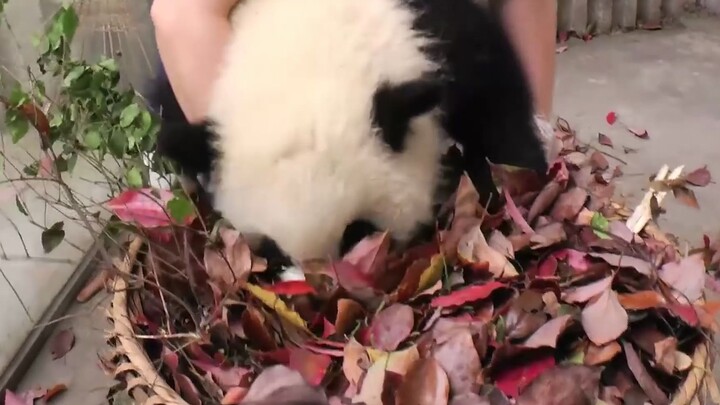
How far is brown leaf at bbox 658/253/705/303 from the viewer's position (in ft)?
2.60

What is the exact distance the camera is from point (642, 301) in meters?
0.77

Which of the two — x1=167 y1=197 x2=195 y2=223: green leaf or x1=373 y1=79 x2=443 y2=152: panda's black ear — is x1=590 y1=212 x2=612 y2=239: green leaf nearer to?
x1=373 y1=79 x2=443 y2=152: panda's black ear

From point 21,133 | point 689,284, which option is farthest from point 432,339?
point 21,133

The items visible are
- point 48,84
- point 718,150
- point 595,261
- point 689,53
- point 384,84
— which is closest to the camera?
point 384,84

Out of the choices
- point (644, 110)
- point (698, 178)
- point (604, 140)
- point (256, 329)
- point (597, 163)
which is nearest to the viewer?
point (256, 329)

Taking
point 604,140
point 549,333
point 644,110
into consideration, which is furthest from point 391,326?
point 644,110

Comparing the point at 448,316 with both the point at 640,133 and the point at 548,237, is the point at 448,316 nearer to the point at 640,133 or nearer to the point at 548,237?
the point at 548,237

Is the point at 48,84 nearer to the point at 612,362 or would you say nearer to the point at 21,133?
the point at 21,133

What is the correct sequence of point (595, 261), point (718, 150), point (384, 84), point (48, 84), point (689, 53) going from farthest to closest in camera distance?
1. point (689, 53)
2. point (718, 150)
3. point (48, 84)
4. point (595, 261)
5. point (384, 84)

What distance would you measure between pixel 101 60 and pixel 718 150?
1.28 metres

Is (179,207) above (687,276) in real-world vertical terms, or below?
above

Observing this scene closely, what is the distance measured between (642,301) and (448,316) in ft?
0.62

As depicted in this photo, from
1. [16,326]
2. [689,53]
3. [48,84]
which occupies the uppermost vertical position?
[48,84]

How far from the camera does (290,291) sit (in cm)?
78
